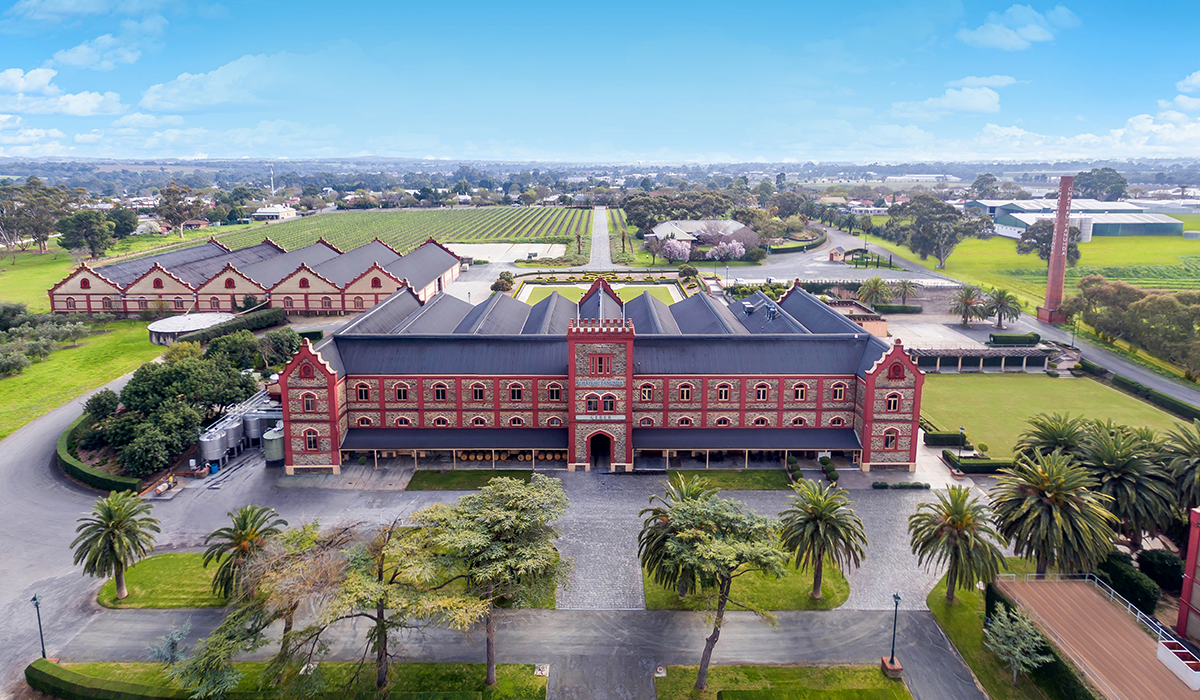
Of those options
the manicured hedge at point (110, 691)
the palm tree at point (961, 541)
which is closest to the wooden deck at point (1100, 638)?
the palm tree at point (961, 541)

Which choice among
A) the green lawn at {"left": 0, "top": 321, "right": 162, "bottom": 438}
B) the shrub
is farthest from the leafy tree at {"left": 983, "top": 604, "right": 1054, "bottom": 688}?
the green lawn at {"left": 0, "top": 321, "right": 162, "bottom": 438}

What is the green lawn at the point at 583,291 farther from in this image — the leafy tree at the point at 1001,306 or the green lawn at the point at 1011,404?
the green lawn at the point at 1011,404

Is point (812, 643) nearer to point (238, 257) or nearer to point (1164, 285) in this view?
point (238, 257)

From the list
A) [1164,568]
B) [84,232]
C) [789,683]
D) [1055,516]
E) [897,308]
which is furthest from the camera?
[84,232]

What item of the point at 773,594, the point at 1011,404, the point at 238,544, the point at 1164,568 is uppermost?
the point at 238,544

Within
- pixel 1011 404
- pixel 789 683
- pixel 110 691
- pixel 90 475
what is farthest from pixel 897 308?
pixel 110 691

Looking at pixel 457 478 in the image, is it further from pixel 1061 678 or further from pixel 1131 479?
pixel 1131 479
